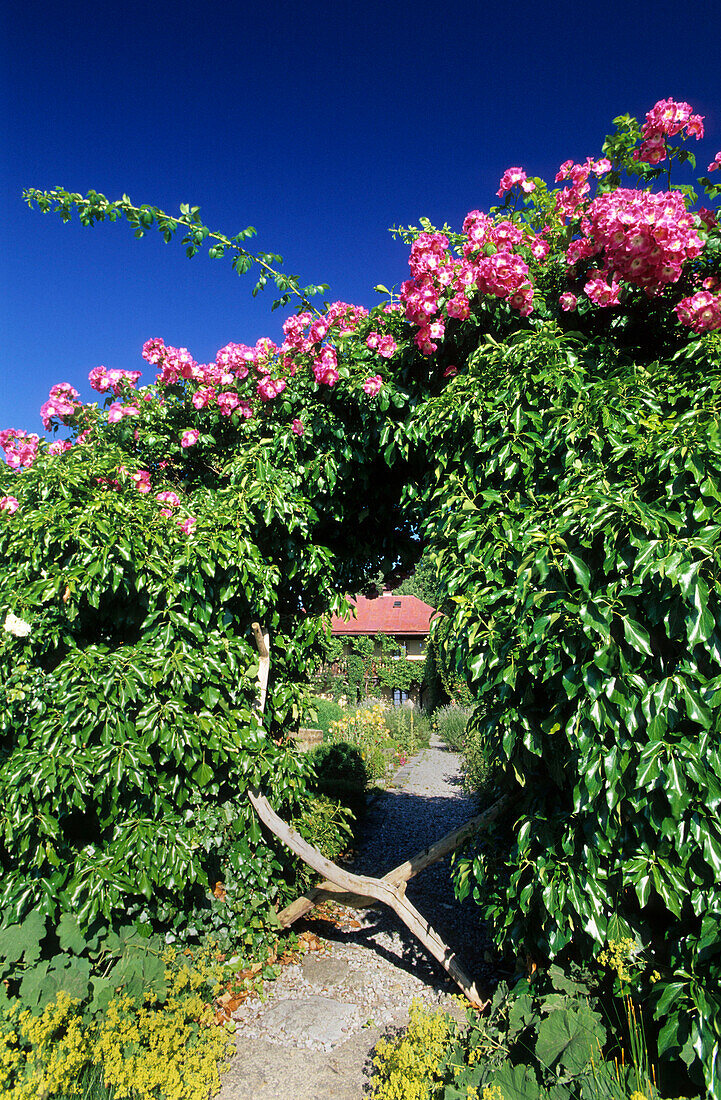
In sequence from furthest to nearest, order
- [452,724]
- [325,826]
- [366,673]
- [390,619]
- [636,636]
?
[390,619]
[366,673]
[452,724]
[325,826]
[636,636]

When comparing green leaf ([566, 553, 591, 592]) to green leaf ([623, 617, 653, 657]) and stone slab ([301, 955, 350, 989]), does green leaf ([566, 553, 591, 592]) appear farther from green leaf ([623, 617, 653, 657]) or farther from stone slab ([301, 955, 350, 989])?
stone slab ([301, 955, 350, 989])

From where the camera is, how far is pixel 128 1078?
2012mm

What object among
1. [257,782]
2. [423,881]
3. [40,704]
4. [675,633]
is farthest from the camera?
[423,881]

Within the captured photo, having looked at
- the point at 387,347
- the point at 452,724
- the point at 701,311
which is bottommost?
the point at 452,724

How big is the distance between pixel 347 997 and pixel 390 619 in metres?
15.7

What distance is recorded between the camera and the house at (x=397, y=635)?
16.3 meters

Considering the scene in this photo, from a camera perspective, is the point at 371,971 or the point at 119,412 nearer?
the point at 371,971

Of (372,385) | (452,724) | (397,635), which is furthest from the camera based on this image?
(397,635)

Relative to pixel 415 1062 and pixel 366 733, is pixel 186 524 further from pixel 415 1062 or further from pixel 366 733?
pixel 366 733

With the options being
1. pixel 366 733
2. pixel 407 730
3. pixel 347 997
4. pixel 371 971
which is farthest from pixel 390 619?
pixel 347 997

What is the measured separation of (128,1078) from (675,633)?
244 centimetres

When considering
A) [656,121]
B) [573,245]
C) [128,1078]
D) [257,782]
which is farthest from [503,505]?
[128,1078]

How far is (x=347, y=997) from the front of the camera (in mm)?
3029

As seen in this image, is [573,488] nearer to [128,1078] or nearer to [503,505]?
[503,505]
